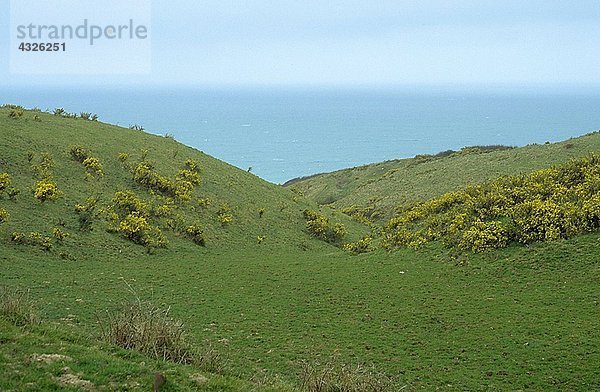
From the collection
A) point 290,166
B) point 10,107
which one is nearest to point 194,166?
point 10,107

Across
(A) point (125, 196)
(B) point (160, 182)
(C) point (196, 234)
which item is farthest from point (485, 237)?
(B) point (160, 182)

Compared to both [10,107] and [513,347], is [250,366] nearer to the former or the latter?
[513,347]

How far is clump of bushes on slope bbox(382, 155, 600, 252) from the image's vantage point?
64.0 feet

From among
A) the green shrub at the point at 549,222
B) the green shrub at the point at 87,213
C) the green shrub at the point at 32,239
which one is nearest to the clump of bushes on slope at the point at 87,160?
the green shrub at the point at 87,213

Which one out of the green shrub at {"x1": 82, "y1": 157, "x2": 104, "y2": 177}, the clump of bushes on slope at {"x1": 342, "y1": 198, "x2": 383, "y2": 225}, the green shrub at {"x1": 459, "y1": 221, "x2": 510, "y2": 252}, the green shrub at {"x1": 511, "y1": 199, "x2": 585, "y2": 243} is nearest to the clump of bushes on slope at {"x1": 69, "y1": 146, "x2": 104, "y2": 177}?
the green shrub at {"x1": 82, "y1": 157, "x2": 104, "y2": 177}

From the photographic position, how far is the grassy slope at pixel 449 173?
3688cm

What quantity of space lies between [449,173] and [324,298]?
93.1 ft

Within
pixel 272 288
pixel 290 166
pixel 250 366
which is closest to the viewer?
pixel 250 366

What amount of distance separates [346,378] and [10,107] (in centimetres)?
3198

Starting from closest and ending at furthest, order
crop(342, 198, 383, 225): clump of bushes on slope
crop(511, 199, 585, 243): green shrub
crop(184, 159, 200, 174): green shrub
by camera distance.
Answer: crop(511, 199, 585, 243): green shrub < crop(184, 159, 200, 174): green shrub < crop(342, 198, 383, 225): clump of bushes on slope

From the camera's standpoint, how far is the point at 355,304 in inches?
656

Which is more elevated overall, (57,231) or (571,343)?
(57,231)

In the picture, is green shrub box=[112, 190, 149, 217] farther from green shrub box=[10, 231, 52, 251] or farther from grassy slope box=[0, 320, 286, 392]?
grassy slope box=[0, 320, 286, 392]

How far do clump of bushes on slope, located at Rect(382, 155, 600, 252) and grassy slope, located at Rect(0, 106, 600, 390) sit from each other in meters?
0.75
